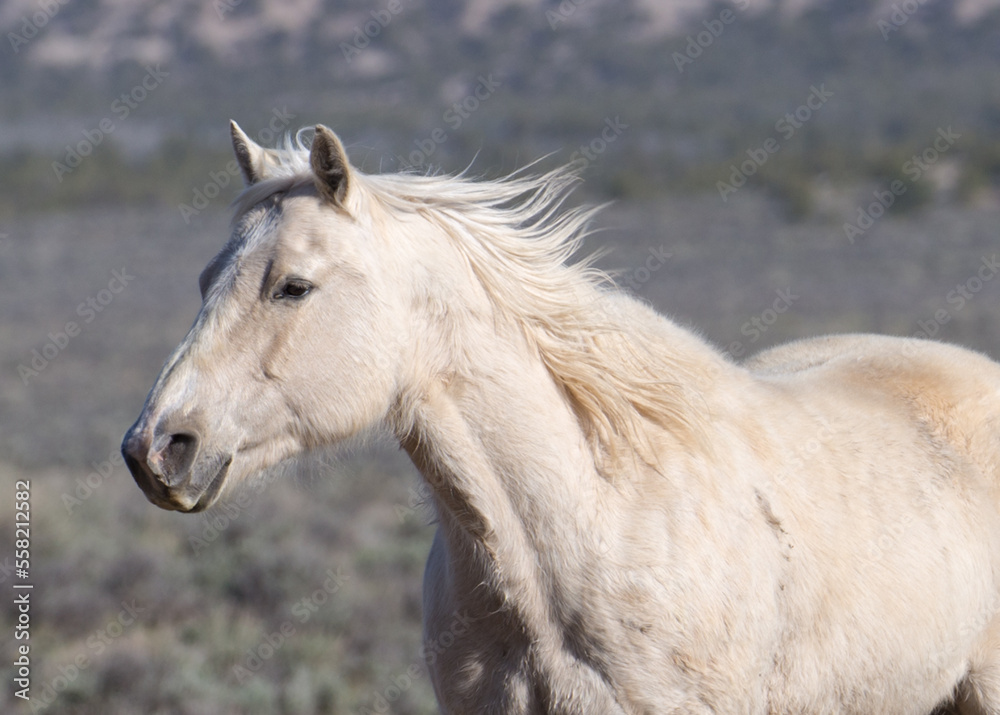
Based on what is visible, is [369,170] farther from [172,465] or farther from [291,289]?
[172,465]

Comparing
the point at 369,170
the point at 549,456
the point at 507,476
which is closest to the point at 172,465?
the point at 507,476

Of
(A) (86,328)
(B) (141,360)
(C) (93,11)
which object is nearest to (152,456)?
(B) (141,360)

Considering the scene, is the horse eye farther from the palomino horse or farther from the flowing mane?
the flowing mane

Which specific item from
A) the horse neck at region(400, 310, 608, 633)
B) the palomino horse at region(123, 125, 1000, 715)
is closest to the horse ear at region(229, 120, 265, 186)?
the palomino horse at region(123, 125, 1000, 715)

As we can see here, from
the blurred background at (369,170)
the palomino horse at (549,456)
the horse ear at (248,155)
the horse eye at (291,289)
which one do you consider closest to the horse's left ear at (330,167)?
the palomino horse at (549,456)

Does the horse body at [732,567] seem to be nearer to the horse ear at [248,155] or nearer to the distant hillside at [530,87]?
the horse ear at [248,155]

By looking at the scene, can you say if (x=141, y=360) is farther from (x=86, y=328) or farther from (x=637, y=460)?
(x=637, y=460)

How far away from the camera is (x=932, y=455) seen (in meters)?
3.37

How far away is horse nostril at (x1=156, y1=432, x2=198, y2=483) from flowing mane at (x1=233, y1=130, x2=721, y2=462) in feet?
2.38

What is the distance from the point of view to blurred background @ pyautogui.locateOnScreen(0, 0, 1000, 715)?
668 centimetres

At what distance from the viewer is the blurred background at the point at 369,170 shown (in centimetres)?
668

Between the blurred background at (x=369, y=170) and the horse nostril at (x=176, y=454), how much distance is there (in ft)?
1.53

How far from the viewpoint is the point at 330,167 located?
2.69 meters

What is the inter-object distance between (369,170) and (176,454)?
17.0 feet
